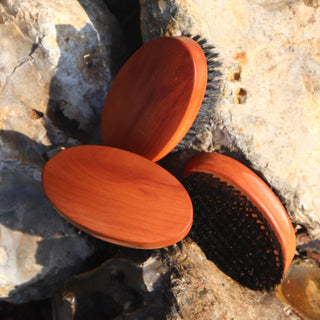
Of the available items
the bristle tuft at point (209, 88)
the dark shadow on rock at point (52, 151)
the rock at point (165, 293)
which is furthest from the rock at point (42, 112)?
the bristle tuft at point (209, 88)

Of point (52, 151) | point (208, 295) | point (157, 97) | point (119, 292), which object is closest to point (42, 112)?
point (52, 151)

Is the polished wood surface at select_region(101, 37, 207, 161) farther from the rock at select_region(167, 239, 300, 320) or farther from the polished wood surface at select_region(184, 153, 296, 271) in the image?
the rock at select_region(167, 239, 300, 320)

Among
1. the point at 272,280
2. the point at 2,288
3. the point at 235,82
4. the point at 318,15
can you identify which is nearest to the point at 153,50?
the point at 235,82

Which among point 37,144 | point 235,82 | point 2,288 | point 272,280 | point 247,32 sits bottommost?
point 2,288

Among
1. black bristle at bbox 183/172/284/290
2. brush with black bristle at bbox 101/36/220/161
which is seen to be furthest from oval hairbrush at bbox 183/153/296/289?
brush with black bristle at bbox 101/36/220/161

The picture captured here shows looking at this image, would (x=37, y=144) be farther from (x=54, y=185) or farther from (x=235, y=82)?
(x=235, y=82)

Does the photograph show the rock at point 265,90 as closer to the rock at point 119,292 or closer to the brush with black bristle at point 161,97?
A: the brush with black bristle at point 161,97
